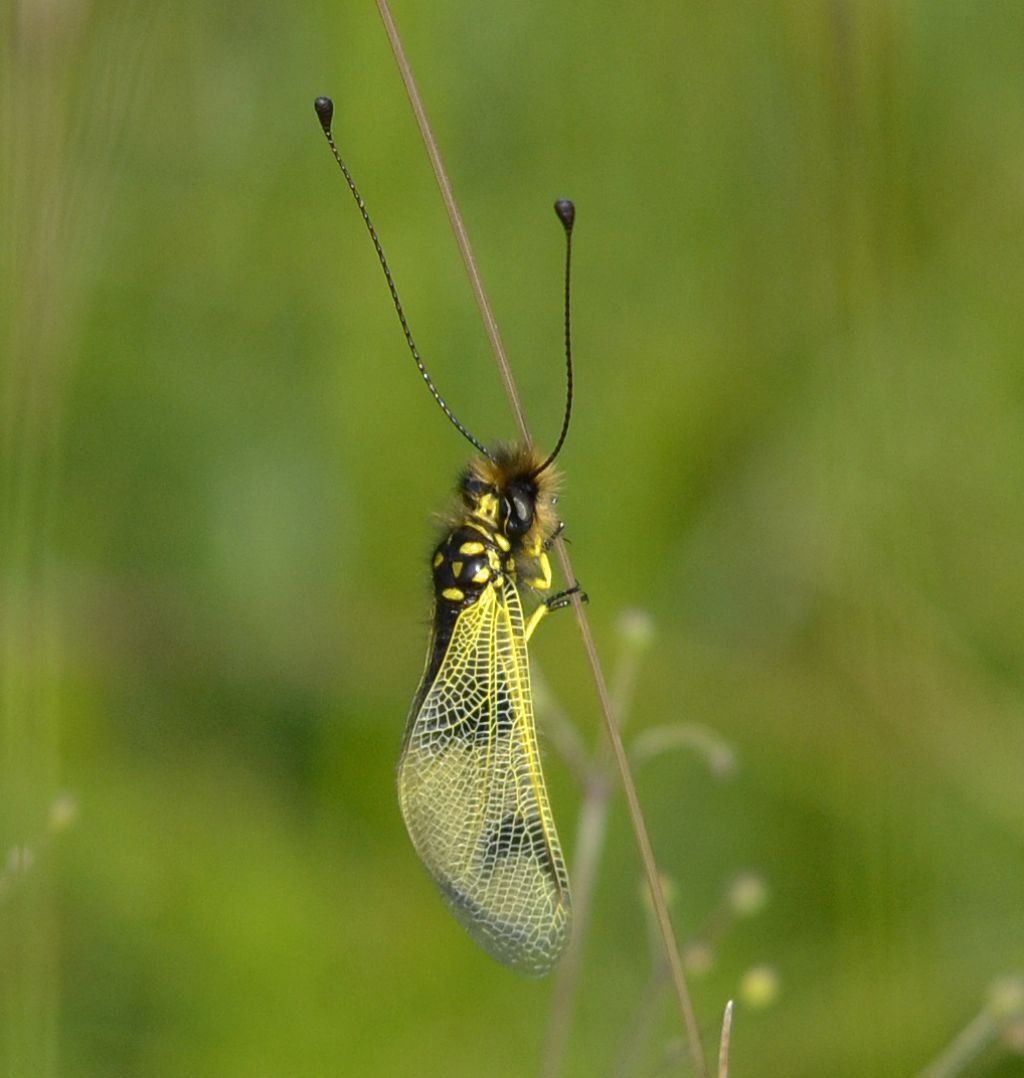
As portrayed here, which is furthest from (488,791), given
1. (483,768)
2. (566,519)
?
(566,519)

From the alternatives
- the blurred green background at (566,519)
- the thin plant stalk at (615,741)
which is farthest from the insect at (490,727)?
the blurred green background at (566,519)

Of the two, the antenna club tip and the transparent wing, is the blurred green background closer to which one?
the transparent wing

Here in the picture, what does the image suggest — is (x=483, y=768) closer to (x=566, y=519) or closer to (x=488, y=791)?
(x=488, y=791)

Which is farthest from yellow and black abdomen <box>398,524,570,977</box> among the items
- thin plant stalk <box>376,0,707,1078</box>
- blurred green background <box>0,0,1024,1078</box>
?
blurred green background <box>0,0,1024,1078</box>

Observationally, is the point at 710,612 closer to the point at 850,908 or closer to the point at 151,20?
the point at 850,908

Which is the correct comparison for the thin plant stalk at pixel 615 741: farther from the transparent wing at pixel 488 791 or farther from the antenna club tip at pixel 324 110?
the transparent wing at pixel 488 791

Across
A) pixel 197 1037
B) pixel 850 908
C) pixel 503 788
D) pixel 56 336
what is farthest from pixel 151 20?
pixel 850 908
